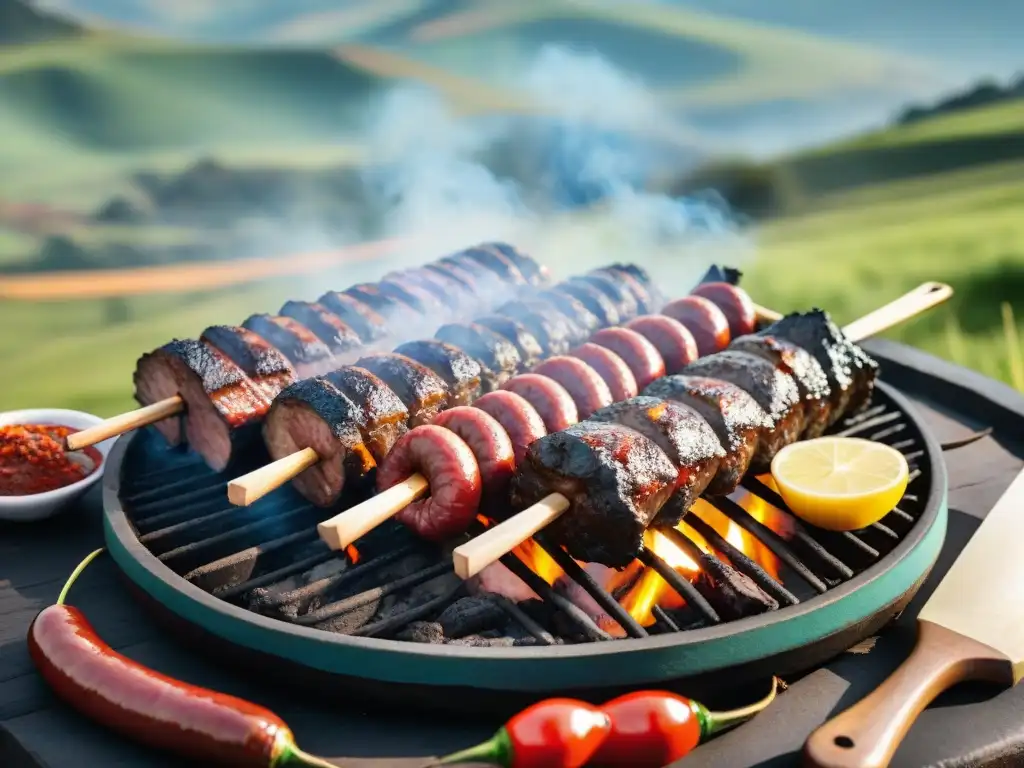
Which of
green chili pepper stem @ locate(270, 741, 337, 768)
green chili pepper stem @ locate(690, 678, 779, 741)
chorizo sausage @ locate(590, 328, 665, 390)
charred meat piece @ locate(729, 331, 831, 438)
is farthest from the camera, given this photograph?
chorizo sausage @ locate(590, 328, 665, 390)

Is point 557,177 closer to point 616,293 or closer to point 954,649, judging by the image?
point 616,293

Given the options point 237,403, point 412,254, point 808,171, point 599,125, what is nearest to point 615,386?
point 237,403

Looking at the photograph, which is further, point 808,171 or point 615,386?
point 808,171

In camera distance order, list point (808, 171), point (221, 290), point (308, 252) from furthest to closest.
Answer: point (808, 171)
point (308, 252)
point (221, 290)

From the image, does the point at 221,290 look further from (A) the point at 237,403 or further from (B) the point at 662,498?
(B) the point at 662,498

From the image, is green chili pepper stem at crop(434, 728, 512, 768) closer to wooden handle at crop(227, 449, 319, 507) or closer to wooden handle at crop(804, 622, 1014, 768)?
wooden handle at crop(804, 622, 1014, 768)

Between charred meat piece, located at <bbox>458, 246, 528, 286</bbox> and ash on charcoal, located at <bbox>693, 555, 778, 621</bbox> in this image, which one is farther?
charred meat piece, located at <bbox>458, 246, 528, 286</bbox>

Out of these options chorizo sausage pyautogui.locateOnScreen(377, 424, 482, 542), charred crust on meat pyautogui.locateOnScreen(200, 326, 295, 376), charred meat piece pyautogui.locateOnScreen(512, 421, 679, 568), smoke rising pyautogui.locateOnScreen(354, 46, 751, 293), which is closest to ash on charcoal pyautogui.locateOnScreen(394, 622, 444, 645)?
chorizo sausage pyautogui.locateOnScreen(377, 424, 482, 542)
